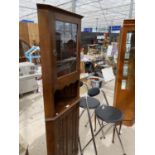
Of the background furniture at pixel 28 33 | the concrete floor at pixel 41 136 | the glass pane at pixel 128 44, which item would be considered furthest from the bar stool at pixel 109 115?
the background furniture at pixel 28 33

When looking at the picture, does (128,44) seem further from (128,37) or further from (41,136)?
(41,136)

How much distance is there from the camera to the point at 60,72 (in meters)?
1.19

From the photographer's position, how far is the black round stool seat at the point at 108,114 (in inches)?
65.8

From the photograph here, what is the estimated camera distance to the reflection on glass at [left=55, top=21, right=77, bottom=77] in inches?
43.3

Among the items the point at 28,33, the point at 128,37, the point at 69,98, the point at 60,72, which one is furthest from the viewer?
the point at 28,33

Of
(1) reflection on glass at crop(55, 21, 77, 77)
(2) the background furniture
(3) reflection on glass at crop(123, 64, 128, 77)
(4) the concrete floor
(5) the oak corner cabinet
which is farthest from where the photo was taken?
(2) the background furniture

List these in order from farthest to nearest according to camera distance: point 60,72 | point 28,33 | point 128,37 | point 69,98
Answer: point 28,33, point 128,37, point 69,98, point 60,72

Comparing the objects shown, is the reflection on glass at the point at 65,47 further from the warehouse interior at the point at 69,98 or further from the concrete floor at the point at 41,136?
the concrete floor at the point at 41,136

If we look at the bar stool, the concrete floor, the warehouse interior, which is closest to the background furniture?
the warehouse interior

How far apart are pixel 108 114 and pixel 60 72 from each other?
896 millimetres

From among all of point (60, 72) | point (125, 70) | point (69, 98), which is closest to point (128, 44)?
point (125, 70)

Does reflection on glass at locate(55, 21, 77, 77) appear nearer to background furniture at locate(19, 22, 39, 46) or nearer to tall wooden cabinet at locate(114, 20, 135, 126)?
tall wooden cabinet at locate(114, 20, 135, 126)
